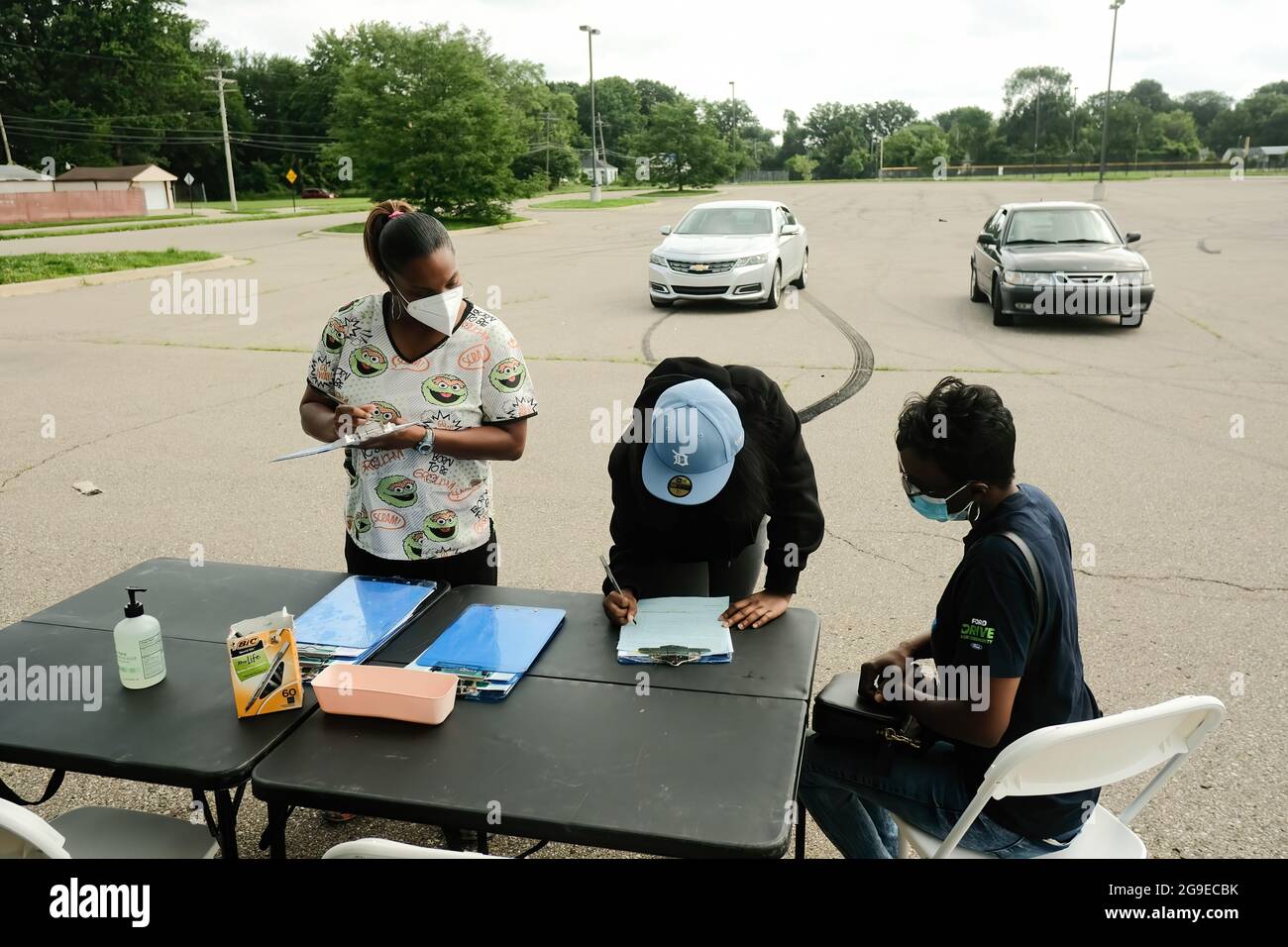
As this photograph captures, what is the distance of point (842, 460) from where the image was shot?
284 inches

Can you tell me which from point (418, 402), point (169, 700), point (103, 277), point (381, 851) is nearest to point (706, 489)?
point (418, 402)

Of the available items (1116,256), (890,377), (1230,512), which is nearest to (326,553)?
(1230,512)

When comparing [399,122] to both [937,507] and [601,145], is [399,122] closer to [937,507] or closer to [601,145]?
[937,507]

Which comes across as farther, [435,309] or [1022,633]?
[435,309]

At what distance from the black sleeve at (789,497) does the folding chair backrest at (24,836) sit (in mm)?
1961

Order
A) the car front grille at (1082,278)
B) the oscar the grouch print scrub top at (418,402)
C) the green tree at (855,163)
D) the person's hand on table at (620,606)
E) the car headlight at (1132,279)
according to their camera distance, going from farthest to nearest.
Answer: the green tree at (855,163) < the car front grille at (1082,278) < the car headlight at (1132,279) < the oscar the grouch print scrub top at (418,402) < the person's hand on table at (620,606)

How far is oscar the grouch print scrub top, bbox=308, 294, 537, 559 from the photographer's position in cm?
310

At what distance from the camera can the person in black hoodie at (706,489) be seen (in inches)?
107

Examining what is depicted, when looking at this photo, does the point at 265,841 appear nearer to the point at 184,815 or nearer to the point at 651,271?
the point at 184,815

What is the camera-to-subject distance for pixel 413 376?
3092 mm

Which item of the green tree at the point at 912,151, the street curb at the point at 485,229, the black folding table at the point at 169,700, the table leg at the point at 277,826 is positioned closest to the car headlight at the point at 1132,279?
the black folding table at the point at 169,700

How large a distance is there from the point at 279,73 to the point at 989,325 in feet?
284

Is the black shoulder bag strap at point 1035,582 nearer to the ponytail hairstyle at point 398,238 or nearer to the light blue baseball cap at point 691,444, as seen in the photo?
the light blue baseball cap at point 691,444

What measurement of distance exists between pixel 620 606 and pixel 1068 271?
1109 cm
